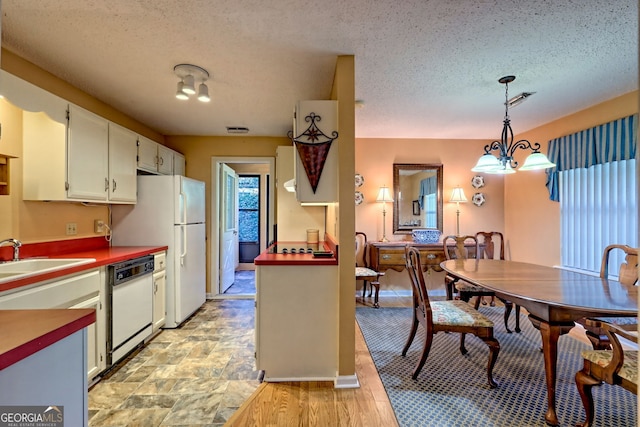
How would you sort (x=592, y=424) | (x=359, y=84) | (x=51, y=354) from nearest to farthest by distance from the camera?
(x=51, y=354)
(x=592, y=424)
(x=359, y=84)

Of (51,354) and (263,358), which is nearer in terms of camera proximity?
(51,354)

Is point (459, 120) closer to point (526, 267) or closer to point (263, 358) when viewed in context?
point (526, 267)

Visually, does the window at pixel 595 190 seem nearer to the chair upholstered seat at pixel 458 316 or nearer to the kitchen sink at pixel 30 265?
the chair upholstered seat at pixel 458 316

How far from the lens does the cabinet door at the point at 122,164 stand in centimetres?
266

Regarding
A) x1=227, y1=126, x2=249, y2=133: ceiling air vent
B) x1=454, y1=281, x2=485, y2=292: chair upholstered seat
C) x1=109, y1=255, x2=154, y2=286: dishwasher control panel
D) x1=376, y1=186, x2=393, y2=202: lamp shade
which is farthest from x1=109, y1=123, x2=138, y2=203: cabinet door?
x1=454, y1=281, x2=485, y2=292: chair upholstered seat

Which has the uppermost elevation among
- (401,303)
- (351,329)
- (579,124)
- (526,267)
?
(579,124)

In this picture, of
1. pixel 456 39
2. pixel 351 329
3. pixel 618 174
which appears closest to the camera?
pixel 456 39

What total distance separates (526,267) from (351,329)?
6.21 ft

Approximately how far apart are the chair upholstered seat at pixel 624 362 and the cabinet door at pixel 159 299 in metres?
3.43

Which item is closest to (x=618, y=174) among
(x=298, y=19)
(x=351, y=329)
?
(x=351, y=329)

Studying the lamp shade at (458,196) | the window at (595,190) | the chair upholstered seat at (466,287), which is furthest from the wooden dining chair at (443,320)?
the lamp shade at (458,196)

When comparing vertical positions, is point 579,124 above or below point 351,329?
above

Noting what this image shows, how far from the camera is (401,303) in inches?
157

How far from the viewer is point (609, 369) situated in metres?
1.48
